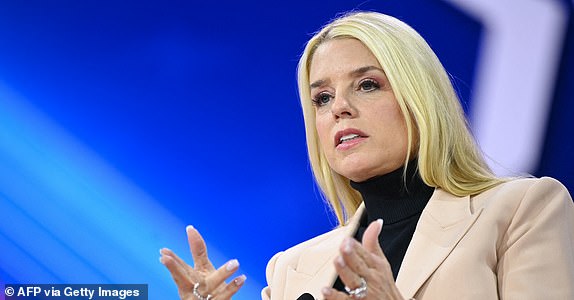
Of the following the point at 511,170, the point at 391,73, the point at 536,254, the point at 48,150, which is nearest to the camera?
the point at 536,254

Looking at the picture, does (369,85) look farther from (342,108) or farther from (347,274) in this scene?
(347,274)

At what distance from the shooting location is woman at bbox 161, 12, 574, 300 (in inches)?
62.1

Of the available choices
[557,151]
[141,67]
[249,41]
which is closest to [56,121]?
[141,67]

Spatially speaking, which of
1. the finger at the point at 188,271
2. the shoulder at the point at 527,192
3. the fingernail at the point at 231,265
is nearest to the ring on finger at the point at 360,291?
the fingernail at the point at 231,265

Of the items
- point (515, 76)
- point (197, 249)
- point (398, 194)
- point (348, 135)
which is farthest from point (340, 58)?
point (515, 76)

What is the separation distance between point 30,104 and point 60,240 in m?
0.46

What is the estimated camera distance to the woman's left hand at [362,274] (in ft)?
4.25

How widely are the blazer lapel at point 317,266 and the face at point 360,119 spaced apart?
17 cm

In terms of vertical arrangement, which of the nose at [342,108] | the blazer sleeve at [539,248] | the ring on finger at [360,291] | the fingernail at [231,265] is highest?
the nose at [342,108]

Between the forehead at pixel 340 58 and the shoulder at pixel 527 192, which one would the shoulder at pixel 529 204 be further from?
the forehead at pixel 340 58

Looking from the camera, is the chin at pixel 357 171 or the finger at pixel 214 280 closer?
the finger at pixel 214 280

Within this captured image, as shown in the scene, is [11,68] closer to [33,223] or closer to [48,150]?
[48,150]

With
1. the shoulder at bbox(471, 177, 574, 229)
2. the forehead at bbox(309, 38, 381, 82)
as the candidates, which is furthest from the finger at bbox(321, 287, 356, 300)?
the forehead at bbox(309, 38, 381, 82)

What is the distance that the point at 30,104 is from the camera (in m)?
2.77
